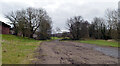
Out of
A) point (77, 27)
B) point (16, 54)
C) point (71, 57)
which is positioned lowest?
point (71, 57)

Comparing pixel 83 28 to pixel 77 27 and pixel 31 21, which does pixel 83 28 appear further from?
pixel 31 21

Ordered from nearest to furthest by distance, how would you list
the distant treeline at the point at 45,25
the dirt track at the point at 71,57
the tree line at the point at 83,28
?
the dirt track at the point at 71,57, the distant treeline at the point at 45,25, the tree line at the point at 83,28

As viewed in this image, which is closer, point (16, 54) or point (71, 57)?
point (71, 57)

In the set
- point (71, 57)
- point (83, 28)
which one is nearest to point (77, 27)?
→ point (83, 28)

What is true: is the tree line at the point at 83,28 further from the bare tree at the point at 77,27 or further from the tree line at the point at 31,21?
the tree line at the point at 31,21

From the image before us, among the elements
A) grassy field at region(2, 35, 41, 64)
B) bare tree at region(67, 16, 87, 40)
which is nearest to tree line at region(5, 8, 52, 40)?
bare tree at region(67, 16, 87, 40)

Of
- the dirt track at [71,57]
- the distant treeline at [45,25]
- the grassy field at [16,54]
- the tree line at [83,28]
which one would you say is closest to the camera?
the grassy field at [16,54]

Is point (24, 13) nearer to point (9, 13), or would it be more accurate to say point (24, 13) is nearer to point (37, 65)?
point (9, 13)

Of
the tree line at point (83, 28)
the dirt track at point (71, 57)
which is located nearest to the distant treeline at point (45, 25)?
the tree line at point (83, 28)

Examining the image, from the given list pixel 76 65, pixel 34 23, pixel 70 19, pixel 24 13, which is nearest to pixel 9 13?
pixel 24 13

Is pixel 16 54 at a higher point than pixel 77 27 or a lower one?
lower

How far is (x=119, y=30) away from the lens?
72.5ft

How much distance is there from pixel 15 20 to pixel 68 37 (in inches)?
1127

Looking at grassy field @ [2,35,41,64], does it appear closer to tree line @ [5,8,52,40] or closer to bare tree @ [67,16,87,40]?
tree line @ [5,8,52,40]
